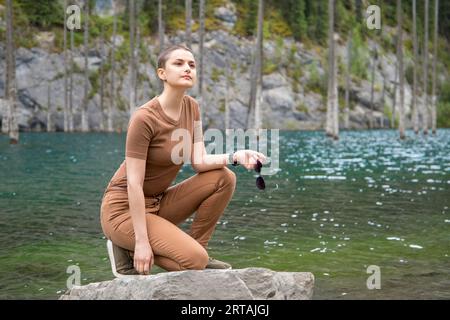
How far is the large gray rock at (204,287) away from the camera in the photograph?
4270 millimetres

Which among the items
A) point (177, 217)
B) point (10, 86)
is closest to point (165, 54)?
point (177, 217)

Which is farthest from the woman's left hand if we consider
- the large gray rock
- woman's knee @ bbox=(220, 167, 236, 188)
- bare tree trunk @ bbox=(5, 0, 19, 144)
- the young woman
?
bare tree trunk @ bbox=(5, 0, 19, 144)

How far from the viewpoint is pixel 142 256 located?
4.68 metres

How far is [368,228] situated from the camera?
902cm

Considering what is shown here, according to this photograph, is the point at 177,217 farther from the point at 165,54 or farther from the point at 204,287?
the point at 165,54

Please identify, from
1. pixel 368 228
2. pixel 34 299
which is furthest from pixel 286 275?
pixel 368 228

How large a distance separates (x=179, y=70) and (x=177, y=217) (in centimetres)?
128

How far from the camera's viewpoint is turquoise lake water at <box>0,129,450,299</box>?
610 cm

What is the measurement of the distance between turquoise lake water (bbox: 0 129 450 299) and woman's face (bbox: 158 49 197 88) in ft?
7.39

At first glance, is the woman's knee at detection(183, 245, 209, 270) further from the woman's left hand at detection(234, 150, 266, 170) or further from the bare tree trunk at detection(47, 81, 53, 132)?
the bare tree trunk at detection(47, 81, 53, 132)
